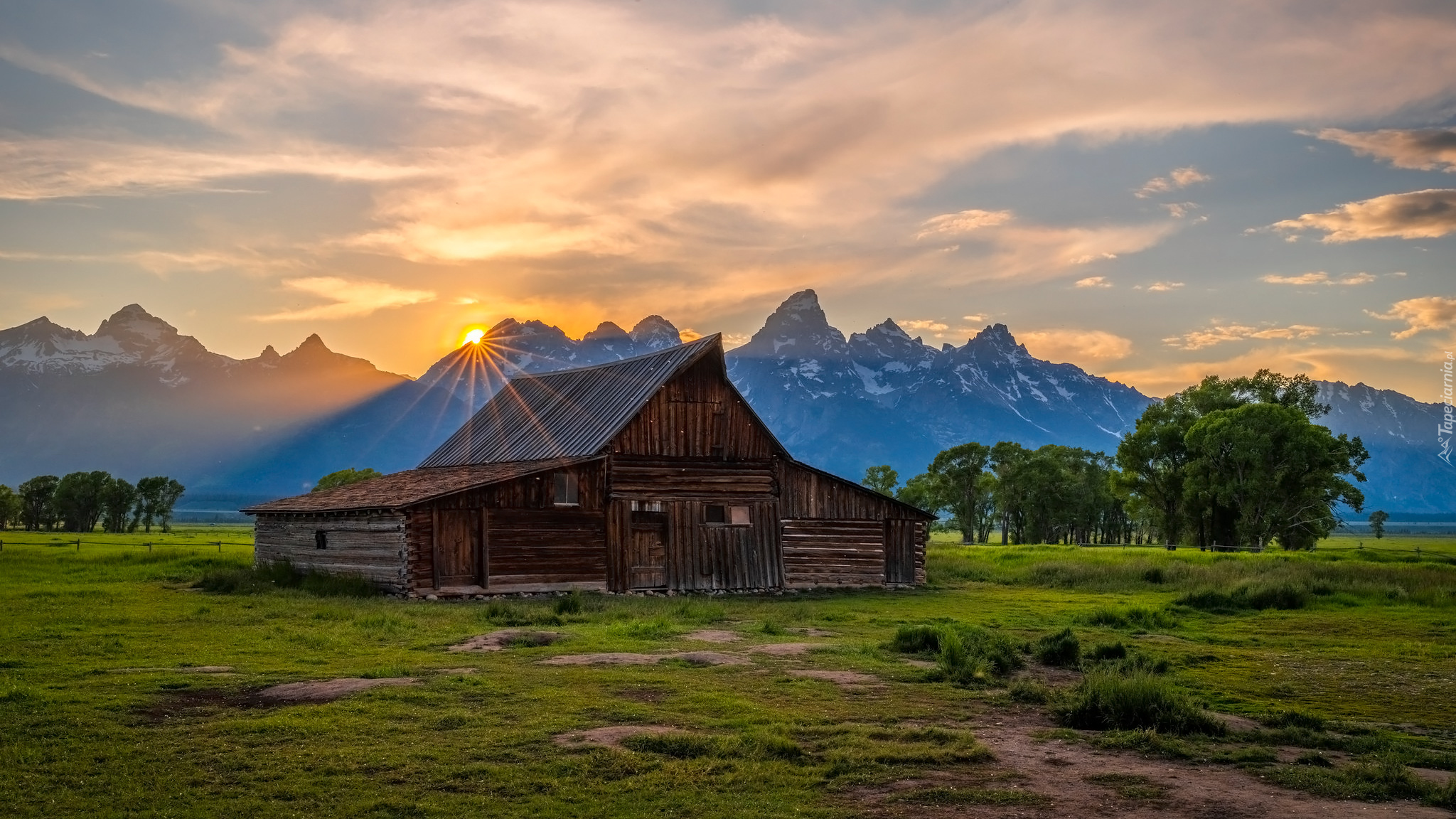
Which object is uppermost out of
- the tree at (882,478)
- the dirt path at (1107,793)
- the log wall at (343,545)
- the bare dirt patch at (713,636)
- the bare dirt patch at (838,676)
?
the tree at (882,478)

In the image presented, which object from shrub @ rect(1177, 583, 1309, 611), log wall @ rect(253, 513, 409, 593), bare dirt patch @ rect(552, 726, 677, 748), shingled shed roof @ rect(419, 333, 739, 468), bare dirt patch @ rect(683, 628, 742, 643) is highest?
shingled shed roof @ rect(419, 333, 739, 468)

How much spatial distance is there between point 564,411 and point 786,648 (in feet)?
79.7

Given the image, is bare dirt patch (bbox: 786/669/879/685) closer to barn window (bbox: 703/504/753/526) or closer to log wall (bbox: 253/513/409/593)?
log wall (bbox: 253/513/409/593)

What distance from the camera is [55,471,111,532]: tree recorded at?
4402 inches

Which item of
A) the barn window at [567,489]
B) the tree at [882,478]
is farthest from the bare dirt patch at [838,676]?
the tree at [882,478]

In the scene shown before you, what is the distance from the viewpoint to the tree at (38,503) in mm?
110688

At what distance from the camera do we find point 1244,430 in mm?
65062

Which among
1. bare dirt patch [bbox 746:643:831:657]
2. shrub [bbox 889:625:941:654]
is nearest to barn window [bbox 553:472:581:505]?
bare dirt patch [bbox 746:643:831:657]

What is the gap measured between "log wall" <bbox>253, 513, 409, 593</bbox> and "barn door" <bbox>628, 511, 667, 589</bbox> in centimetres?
806

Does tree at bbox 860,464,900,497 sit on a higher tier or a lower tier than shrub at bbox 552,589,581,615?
higher

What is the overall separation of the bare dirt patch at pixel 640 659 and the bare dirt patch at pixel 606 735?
5.46 m

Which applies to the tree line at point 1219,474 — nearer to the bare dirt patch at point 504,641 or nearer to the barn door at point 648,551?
the barn door at point 648,551

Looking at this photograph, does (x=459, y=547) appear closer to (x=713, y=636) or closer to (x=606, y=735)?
(x=713, y=636)

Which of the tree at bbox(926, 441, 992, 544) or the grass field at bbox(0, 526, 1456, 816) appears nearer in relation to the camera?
the grass field at bbox(0, 526, 1456, 816)
